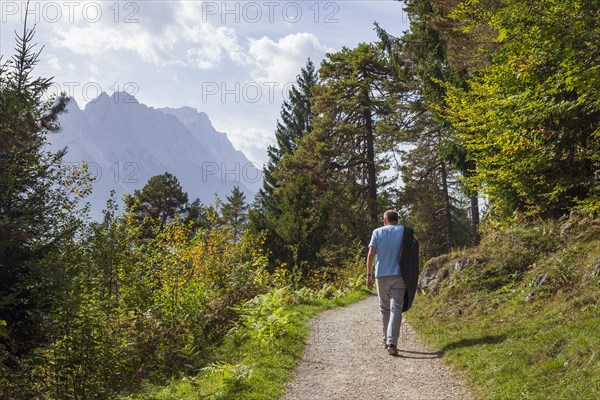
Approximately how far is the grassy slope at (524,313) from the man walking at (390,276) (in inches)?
34.5

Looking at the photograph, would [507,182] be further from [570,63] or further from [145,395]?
[145,395]

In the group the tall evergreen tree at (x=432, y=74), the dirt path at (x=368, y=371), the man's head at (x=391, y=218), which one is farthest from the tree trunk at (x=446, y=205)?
the man's head at (x=391, y=218)

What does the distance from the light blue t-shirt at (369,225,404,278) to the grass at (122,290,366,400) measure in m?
2.11

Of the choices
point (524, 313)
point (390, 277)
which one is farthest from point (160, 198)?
point (524, 313)

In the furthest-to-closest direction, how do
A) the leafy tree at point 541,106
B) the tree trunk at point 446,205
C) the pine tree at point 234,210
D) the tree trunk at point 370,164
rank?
the pine tree at point 234,210 → the tree trunk at point 370,164 → the tree trunk at point 446,205 → the leafy tree at point 541,106

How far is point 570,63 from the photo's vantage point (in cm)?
693

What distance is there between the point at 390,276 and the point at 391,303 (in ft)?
1.43

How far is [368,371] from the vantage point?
7.35 meters

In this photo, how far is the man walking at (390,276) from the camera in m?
8.10

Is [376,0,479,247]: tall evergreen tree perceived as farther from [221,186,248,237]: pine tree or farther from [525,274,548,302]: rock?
[221,186,248,237]: pine tree

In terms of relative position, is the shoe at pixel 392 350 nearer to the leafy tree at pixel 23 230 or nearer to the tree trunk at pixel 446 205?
the leafy tree at pixel 23 230

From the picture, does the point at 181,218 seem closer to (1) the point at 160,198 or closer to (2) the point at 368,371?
(2) the point at 368,371

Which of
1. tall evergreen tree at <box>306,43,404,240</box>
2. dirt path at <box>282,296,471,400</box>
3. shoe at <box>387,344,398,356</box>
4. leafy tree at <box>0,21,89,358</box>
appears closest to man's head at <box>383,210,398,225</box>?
shoe at <box>387,344,398,356</box>

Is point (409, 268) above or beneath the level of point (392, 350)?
above
